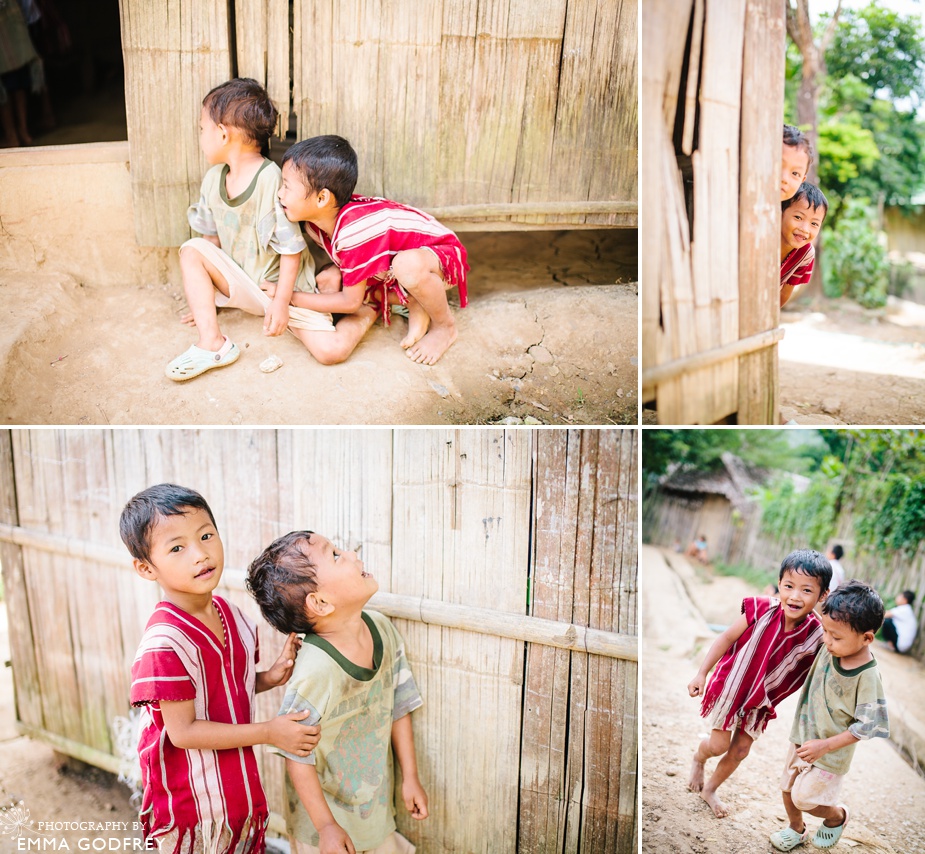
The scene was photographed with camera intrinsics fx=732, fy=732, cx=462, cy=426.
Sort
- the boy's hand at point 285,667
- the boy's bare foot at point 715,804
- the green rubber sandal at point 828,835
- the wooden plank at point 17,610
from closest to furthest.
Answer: the boy's hand at point 285,667, the green rubber sandal at point 828,835, the boy's bare foot at point 715,804, the wooden plank at point 17,610

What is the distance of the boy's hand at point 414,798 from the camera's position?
2.40 m

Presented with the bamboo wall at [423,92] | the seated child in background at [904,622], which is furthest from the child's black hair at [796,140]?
the seated child in background at [904,622]

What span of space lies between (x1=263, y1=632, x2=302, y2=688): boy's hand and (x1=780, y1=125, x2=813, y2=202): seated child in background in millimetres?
2456

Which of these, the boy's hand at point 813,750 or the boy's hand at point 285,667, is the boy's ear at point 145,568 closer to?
the boy's hand at point 285,667

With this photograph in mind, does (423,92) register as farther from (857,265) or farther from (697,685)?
(857,265)

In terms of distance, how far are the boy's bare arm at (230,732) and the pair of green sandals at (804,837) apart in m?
1.78

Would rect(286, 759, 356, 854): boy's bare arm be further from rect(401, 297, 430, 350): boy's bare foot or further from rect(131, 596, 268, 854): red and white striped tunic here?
rect(401, 297, 430, 350): boy's bare foot

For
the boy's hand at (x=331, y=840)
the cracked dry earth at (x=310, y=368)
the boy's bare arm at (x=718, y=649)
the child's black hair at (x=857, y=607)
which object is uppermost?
the cracked dry earth at (x=310, y=368)

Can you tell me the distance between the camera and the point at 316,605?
2154 millimetres

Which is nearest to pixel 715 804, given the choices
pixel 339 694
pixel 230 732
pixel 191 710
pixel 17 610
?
pixel 339 694

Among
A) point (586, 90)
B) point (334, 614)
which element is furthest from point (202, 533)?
point (586, 90)

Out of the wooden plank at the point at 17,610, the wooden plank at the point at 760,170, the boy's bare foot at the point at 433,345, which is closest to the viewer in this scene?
the wooden plank at the point at 760,170

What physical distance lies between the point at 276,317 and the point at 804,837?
287cm

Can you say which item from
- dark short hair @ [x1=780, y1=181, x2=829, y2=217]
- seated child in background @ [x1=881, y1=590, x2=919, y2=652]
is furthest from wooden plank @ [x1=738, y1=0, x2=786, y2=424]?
seated child in background @ [x1=881, y1=590, x2=919, y2=652]
